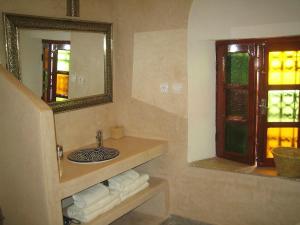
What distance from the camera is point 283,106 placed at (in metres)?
3.08

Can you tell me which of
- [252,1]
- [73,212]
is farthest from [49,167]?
[252,1]

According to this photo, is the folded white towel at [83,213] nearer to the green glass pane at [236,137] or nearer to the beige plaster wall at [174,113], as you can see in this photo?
the beige plaster wall at [174,113]

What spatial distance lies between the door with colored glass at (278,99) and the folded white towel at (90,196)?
1544 millimetres

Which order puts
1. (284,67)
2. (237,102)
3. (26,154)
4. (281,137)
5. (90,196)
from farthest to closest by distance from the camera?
1. (237,102)
2. (281,137)
3. (284,67)
4. (90,196)
5. (26,154)

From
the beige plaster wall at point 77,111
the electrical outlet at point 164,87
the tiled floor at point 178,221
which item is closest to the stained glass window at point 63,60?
the beige plaster wall at point 77,111

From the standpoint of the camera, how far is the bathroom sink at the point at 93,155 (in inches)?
101

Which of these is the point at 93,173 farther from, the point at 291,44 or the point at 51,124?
the point at 291,44

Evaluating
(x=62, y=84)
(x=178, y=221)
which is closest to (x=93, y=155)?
(x=62, y=84)

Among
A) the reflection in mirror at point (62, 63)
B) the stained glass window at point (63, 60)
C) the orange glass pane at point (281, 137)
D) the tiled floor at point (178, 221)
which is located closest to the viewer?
the reflection in mirror at point (62, 63)

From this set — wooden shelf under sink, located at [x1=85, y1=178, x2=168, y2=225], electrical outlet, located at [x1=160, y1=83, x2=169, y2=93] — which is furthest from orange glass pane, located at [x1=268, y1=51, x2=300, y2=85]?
wooden shelf under sink, located at [x1=85, y1=178, x2=168, y2=225]

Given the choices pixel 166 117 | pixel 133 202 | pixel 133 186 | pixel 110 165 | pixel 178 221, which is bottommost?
pixel 178 221

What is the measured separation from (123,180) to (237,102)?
135 centimetres

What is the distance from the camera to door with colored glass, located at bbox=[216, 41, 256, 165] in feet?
10.3

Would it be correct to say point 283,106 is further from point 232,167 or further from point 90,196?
point 90,196
